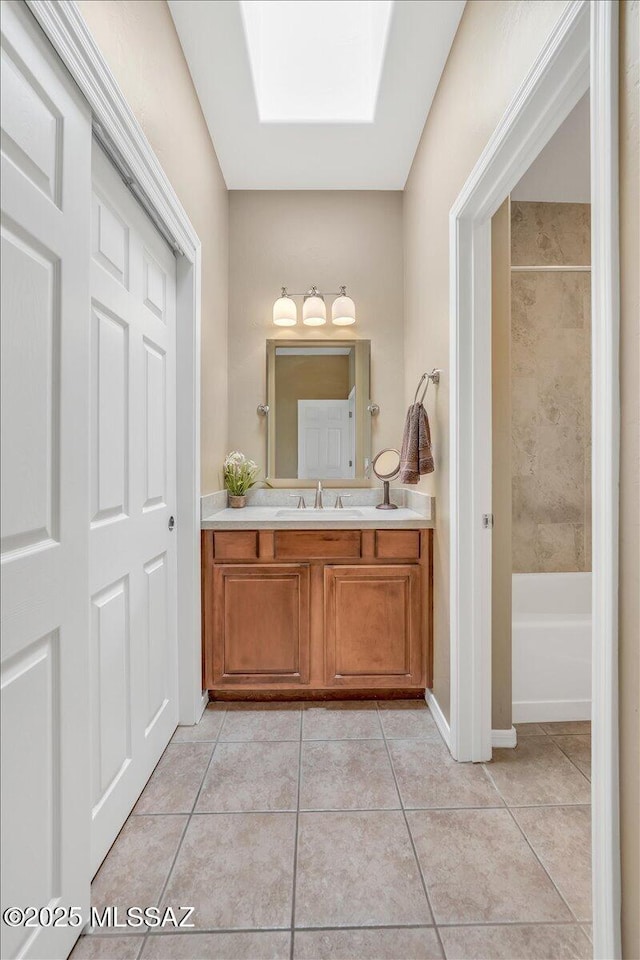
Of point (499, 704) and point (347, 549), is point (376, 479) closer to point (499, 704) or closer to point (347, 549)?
point (347, 549)

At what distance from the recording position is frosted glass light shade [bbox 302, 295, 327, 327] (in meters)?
2.86

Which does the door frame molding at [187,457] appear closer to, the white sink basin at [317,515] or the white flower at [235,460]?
the white sink basin at [317,515]

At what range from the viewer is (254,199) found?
115 inches

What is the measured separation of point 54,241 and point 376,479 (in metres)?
2.18

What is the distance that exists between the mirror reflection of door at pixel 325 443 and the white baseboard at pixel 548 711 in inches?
57.6

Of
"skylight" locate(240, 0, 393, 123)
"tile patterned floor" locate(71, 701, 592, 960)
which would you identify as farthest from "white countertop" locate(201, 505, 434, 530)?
"skylight" locate(240, 0, 393, 123)

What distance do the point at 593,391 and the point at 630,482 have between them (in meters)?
0.20

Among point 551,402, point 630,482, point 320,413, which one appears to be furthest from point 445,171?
point 630,482

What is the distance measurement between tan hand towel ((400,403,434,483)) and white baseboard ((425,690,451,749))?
98cm

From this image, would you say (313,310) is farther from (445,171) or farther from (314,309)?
(445,171)

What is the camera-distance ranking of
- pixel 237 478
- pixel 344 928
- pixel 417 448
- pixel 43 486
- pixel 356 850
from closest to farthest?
1. pixel 43 486
2. pixel 344 928
3. pixel 356 850
4. pixel 417 448
5. pixel 237 478

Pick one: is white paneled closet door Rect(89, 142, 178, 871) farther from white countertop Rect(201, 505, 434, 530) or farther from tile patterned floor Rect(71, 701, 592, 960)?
white countertop Rect(201, 505, 434, 530)

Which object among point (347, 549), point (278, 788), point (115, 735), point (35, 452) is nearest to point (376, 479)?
point (347, 549)

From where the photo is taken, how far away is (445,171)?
204 centimetres
